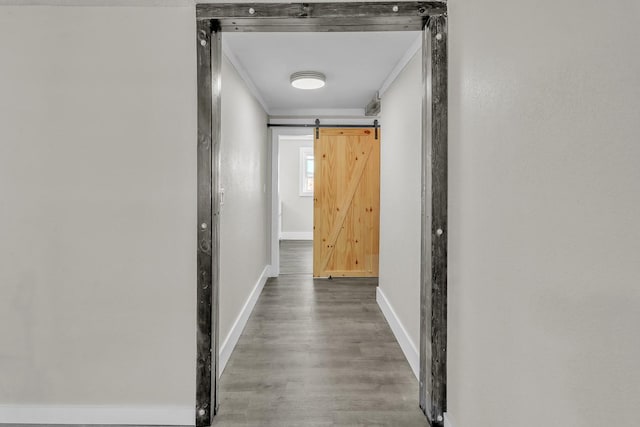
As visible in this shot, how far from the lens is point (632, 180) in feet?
2.65

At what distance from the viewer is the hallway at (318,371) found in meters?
2.04

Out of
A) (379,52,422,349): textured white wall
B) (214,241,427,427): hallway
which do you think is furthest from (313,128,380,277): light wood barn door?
(379,52,422,349): textured white wall

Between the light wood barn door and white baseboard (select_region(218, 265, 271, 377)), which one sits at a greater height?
the light wood barn door

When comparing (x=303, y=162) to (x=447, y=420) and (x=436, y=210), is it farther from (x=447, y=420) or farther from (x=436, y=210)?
(x=447, y=420)

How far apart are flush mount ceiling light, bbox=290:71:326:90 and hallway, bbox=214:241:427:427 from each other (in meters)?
2.24

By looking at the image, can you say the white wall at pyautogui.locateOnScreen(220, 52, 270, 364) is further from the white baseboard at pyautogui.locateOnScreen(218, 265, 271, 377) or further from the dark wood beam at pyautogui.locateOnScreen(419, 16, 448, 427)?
the dark wood beam at pyautogui.locateOnScreen(419, 16, 448, 427)

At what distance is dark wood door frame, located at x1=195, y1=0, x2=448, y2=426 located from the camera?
183cm
